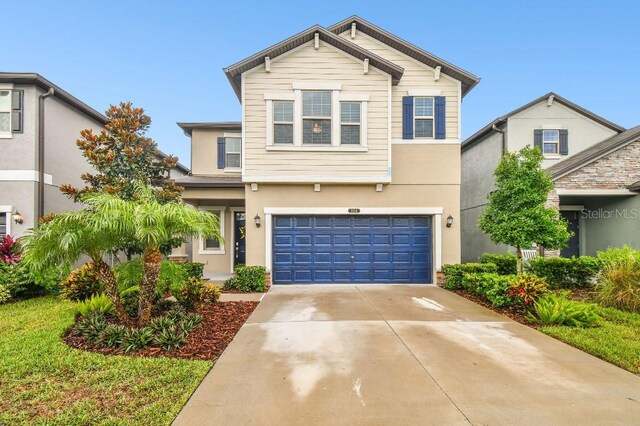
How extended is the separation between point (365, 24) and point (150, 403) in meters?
11.8

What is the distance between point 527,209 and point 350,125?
18.1 feet

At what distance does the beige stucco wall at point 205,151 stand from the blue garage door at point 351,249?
4847 mm

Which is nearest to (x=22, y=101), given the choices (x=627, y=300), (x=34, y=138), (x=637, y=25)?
(x=34, y=138)

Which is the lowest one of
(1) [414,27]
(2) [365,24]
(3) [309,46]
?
(3) [309,46]

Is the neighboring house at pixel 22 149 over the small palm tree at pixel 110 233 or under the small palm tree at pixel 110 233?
over

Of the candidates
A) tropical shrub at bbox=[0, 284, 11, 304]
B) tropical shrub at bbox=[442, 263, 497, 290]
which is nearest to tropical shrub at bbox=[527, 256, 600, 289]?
tropical shrub at bbox=[442, 263, 497, 290]

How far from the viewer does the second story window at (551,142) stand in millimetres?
13859

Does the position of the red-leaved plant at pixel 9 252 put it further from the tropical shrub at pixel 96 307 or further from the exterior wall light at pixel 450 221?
the exterior wall light at pixel 450 221

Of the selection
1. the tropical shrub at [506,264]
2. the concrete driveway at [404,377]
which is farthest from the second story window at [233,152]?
the tropical shrub at [506,264]

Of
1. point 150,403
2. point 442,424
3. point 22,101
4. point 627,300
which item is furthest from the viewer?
point 22,101

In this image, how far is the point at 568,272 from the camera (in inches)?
375

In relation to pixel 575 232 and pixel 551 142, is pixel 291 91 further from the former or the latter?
pixel 575 232

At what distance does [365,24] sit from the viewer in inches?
424

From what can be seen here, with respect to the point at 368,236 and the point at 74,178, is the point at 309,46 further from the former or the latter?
the point at 74,178
